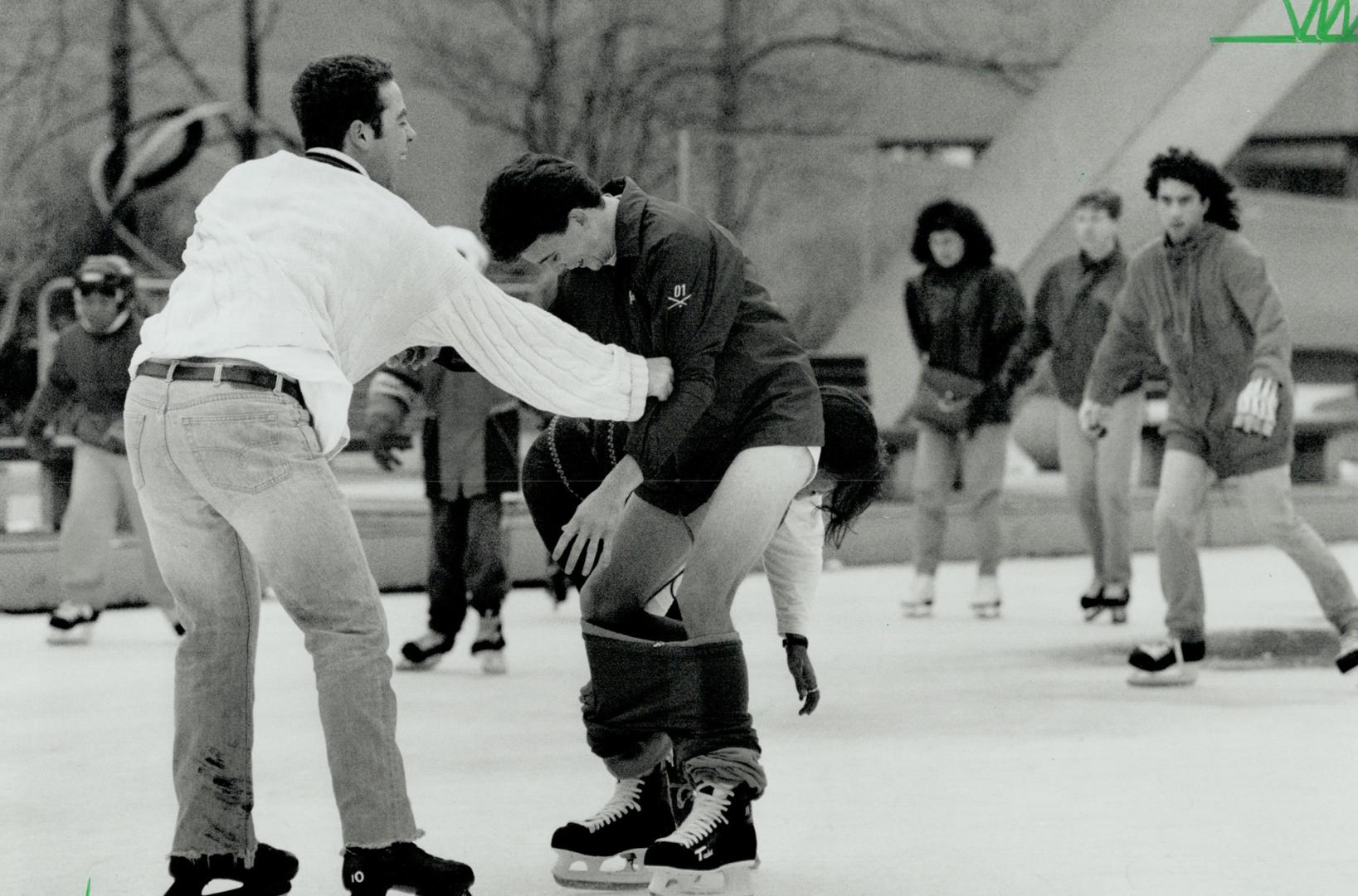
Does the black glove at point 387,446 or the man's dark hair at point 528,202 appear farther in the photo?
the black glove at point 387,446

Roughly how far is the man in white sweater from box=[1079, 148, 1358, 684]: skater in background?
3179 millimetres

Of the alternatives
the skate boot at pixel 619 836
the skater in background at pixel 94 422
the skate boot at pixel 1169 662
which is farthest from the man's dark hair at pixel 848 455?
the skater in background at pixel 94 422

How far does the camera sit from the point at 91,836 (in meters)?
4.04

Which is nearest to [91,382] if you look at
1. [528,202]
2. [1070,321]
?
[1070,321]

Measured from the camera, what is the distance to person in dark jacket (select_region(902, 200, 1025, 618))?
802cm

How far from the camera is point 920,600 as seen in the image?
798cm

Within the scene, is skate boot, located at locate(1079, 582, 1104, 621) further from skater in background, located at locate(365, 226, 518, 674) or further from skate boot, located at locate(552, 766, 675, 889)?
skate boot, located at locate(552, 766, 675, 889)

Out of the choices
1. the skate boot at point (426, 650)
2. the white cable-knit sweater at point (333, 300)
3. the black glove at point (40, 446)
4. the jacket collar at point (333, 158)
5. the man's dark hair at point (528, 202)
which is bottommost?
the skate boot at point (426, 650)

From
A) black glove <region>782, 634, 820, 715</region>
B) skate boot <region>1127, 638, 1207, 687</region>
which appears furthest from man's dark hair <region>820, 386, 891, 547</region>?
skate boot <region>1127, 638, 1207, 687</region>

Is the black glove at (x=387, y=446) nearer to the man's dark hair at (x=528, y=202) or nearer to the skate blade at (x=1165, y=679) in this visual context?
the skate blade at (x=1165, y=679)

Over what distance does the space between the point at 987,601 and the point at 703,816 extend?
4566 millimetres

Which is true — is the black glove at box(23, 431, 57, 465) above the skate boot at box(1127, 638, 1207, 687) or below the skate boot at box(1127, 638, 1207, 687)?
above

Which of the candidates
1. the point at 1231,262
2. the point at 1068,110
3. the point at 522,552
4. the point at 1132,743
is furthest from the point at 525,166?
the point at 1068,110

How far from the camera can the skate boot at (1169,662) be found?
6.10 metres
